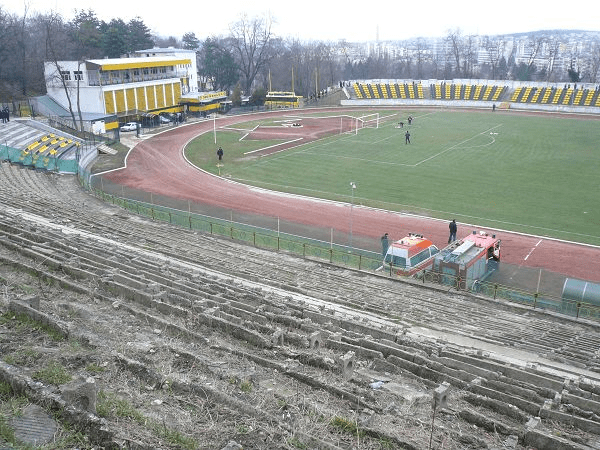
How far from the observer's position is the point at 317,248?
2589 centimetres

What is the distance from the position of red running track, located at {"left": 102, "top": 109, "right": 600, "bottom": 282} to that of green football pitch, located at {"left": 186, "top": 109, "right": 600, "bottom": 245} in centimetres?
139

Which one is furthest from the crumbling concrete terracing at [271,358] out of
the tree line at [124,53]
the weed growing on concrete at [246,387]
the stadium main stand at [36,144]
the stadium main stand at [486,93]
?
the stadium main stand at [486,93]

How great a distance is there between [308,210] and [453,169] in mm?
15706

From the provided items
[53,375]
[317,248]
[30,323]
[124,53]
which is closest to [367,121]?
[124,53]

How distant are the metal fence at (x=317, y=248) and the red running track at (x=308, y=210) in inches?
75.1

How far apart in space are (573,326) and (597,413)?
8.89m

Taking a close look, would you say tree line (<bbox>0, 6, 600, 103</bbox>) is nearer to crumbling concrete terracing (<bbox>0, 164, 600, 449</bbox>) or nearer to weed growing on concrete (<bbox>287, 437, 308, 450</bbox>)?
crumbling concrete terracing (<bbox>0, 164, 600, 449</bbox>)

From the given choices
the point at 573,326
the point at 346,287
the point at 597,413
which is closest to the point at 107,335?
the point at 597,413

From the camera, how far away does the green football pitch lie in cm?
3312

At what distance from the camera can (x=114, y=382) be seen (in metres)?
9.12

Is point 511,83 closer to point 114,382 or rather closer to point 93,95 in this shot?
point 93,95

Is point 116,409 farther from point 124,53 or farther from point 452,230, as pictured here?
point 124,53

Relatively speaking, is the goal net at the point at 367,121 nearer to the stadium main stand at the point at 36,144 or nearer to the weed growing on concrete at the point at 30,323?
the stadium main stand at the point at 36,144

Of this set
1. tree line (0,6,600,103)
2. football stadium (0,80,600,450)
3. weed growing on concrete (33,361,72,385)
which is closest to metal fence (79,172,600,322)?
football stadium (0,80,600,450)
